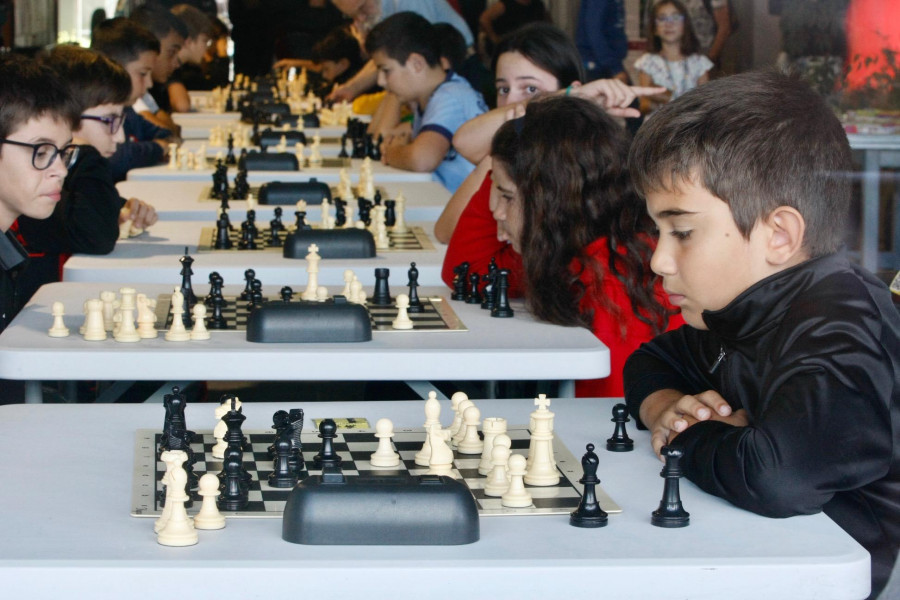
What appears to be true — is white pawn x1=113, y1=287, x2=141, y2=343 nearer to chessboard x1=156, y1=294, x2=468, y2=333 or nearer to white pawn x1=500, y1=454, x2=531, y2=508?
chessboard x1=156, y1=294, x2=468, y2=333

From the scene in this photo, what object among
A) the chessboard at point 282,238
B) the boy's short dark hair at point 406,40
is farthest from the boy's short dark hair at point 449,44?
the chessboard at point 282,238

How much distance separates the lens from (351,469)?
1726 millimetres

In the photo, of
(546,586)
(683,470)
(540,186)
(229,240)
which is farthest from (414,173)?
(546,586)

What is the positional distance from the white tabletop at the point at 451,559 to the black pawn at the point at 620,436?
0.23 meters

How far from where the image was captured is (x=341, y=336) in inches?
98.2

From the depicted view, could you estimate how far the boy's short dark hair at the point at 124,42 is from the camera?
20.5 feet

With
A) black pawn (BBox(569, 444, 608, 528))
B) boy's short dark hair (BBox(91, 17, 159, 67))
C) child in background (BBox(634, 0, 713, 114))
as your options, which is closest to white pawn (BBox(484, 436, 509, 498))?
black pawn (BBox(569, 444, 608, 528))

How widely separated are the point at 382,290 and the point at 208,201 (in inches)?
68.4

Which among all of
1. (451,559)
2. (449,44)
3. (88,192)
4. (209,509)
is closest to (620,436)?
(451,559)

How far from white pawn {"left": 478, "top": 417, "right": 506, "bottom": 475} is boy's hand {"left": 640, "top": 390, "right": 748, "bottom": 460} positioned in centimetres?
23

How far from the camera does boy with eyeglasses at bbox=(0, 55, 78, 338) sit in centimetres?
304

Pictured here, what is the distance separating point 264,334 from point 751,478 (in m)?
1.17

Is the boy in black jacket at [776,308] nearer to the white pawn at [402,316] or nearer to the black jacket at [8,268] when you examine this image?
the white pawn at [402,316]

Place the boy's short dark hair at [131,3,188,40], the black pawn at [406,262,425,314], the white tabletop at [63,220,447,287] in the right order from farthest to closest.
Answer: the boy's short dark hair at [131,3,188,40] → the white tabletop at [63,220,447,287] → the black pawn at [406,262,425,314]
